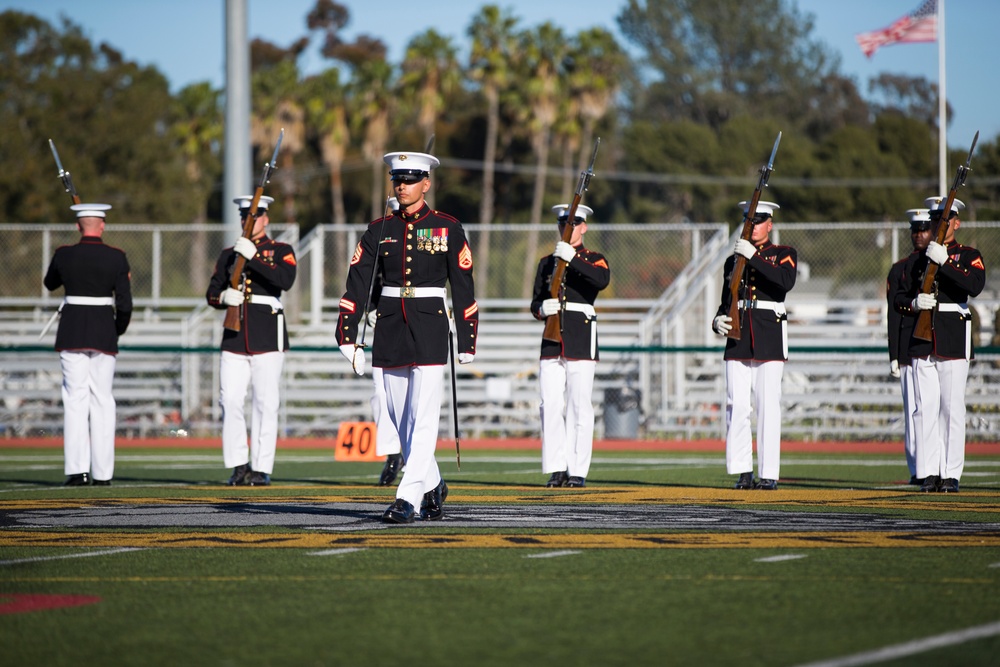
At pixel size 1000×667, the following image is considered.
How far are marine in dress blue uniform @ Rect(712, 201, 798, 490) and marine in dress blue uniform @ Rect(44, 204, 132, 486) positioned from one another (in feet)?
17.9

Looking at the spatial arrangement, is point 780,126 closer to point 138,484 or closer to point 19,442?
point 19,442

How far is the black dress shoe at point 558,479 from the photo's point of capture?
1265 cm

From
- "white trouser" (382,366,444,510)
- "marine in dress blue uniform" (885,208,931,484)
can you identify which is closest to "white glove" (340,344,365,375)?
"white trouser" (382,366,444,510)

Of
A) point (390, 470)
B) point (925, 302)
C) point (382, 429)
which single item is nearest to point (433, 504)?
point (382, 429)

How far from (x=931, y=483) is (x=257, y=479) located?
5923mm

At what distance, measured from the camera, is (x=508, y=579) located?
6840 mm

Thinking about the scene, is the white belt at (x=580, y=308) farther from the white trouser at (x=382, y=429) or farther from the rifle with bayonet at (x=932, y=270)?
the rifle with bayonet at (x=932, y=270)

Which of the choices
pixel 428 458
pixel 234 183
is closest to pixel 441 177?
pixel 234 183

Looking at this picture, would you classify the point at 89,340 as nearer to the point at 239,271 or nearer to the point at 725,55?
the point at 239,271

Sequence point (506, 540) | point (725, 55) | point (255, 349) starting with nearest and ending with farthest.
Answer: point (506, 540) → point (255, 349) → point (725, 55)

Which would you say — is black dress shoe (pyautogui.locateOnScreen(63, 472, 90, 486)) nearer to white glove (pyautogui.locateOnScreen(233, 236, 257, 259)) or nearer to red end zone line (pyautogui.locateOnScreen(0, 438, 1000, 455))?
white glove (pyautogui.locateOnScreen(233, 236, 257, 259))

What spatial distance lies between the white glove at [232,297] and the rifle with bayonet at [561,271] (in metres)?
2.72

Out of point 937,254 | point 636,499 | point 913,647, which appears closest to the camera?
point 913,647

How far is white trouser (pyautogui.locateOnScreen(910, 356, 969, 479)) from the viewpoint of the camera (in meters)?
12.0
